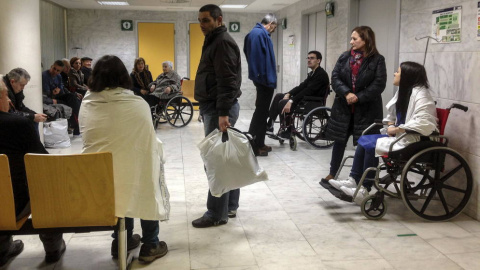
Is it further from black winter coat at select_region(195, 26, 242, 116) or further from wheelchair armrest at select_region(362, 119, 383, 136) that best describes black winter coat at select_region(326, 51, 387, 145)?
black winter coat at select_region(195, 26, 242, 116)

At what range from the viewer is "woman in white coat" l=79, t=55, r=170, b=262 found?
252cm

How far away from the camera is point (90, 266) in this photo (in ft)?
9.06

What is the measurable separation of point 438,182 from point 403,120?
0.51 meters

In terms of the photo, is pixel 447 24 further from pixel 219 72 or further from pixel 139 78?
pixel 139 78

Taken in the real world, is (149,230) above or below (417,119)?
below

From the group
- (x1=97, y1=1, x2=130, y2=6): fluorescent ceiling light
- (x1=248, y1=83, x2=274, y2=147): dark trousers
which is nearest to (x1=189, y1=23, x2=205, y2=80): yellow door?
(x1=97, y1=1, x2=130, y2=6): fluorescent ceiling light

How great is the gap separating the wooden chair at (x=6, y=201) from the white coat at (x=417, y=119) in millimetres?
2399

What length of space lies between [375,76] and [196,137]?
3720 mm

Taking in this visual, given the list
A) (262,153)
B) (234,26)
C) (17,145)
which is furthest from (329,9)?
(17,145)

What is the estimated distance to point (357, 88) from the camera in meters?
4.00

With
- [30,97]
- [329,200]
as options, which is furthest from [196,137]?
[329,200]

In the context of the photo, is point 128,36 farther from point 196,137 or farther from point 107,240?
point 107,240

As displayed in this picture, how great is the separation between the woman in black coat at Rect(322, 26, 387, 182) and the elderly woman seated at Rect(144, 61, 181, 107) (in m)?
4.28

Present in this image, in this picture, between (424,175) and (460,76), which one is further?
(460,76)
